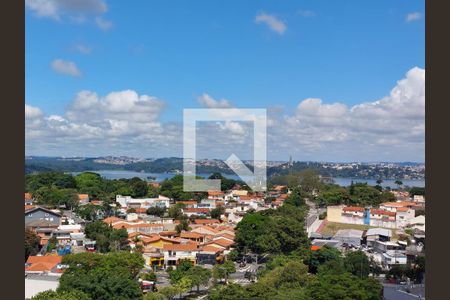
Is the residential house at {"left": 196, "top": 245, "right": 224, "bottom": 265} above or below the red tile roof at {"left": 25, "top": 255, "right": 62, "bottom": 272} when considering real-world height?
below

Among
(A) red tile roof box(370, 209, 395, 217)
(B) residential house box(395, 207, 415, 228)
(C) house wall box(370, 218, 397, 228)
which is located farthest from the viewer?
(A) red tile roof box(370, 209, 395, 217)

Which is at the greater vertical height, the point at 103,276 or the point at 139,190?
the point at 139,190

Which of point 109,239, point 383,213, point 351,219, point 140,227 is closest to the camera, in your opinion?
point 109,239

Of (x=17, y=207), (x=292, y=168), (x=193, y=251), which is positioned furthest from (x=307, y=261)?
(x=292, y=168)

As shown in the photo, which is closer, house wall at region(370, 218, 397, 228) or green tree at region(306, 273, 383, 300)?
green tree at region(306, 273, 383, 300)

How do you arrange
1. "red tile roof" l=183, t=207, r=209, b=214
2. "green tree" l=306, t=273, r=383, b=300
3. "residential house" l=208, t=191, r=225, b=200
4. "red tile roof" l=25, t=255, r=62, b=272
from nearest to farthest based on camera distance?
"green tree" l=306, t=273, r=383, b=300
"red tile roof" l=25, t=255, r=62, b=272
"red tile roof" l=183, t=207, r=209, b=214
"residential house" l=208, t=191, r=225, b=200

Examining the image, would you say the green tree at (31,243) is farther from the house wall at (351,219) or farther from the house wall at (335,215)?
the house wall at (351,219)

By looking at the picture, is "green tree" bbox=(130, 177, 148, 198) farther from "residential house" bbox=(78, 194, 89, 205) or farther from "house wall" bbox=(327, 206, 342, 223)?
"house wall" bbox=(327, 206, 342, 223)

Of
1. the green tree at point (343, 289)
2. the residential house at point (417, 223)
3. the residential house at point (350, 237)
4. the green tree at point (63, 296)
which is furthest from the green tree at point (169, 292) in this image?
the residential house at point (417, 223)

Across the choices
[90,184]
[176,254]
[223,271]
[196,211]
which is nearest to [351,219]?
[196,211]

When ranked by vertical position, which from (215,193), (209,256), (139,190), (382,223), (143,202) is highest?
(139,190)

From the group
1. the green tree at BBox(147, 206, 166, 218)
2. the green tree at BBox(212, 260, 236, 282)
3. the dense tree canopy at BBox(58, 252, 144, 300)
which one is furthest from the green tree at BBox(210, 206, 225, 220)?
the dense tree canopy at BBox(58, 252, 144, 300)

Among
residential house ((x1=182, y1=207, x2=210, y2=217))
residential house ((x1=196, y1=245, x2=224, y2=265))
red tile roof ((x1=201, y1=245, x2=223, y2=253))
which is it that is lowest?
residential house ((x1=196, y1=245, x2=224, y2=265))

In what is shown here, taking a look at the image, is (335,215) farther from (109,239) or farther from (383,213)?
(109,239)
